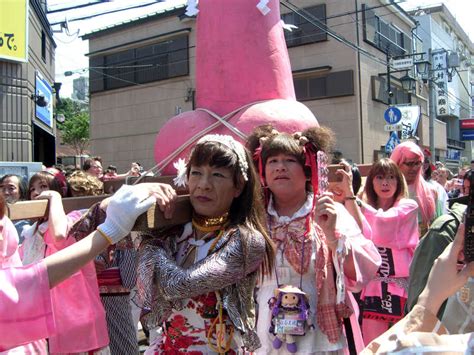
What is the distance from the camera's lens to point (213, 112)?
3.47 meters

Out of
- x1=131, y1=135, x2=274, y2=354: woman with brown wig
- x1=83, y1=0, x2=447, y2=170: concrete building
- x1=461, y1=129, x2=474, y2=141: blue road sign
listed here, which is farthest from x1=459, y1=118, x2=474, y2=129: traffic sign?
x1=131, y1=135, x2=274, y2=354: woman with brown wig

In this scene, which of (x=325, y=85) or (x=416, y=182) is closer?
(x=416, y=182)

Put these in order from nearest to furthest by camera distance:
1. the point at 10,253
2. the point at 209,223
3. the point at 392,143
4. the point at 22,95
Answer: the point at 209,223
the point at 10,253
the point at 22,95
the point at 392,143

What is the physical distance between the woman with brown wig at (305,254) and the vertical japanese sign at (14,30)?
7128mm

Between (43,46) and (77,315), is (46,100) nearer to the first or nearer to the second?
(43,46)

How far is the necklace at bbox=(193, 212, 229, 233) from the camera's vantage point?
6.15 feet

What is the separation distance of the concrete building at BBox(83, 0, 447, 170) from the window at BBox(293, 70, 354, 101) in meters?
0.03

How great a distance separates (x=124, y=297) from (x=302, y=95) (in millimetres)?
14735

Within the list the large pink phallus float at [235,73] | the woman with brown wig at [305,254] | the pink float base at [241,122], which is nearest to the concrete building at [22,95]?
the large pink phallus float at [235,73]

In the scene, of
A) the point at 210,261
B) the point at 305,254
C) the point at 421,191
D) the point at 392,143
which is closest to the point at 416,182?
the point at 421,191

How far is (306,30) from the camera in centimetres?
1692

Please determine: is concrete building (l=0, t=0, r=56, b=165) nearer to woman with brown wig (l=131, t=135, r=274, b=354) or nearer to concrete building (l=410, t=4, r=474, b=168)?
woman with brown wig (l=131, t=135, r=274, b=354)

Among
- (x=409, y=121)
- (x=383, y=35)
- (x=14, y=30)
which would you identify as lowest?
(x=409, y=121)

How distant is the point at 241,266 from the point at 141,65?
18.4m
